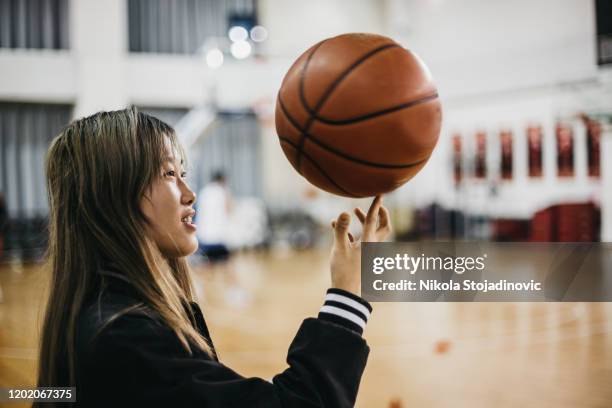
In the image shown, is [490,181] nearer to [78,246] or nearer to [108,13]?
[108,13]

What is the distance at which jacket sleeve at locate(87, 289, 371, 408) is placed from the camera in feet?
2.31

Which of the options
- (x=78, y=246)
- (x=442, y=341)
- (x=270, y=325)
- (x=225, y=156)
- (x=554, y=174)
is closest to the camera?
(x=78, y=246)

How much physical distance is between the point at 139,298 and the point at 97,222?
14cm

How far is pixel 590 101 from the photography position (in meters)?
6.20

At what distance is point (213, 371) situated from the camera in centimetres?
75

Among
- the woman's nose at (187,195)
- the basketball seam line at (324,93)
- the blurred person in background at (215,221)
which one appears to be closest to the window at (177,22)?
the blurred person in background at (215,221)

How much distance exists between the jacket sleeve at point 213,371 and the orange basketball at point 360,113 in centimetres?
35

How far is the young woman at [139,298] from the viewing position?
0.71m

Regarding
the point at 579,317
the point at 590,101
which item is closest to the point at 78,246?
the point at 579,317

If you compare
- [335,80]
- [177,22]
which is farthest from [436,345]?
[177,22]

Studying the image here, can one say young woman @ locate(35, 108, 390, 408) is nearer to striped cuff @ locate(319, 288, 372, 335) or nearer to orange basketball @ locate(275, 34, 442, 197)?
striped cuff @ locate(319, 288, 372, 335)

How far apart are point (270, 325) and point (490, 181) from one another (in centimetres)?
625

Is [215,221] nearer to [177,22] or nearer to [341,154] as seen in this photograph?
[341,154]

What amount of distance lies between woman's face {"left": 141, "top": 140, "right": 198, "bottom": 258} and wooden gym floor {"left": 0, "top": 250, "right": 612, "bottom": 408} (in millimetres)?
268
